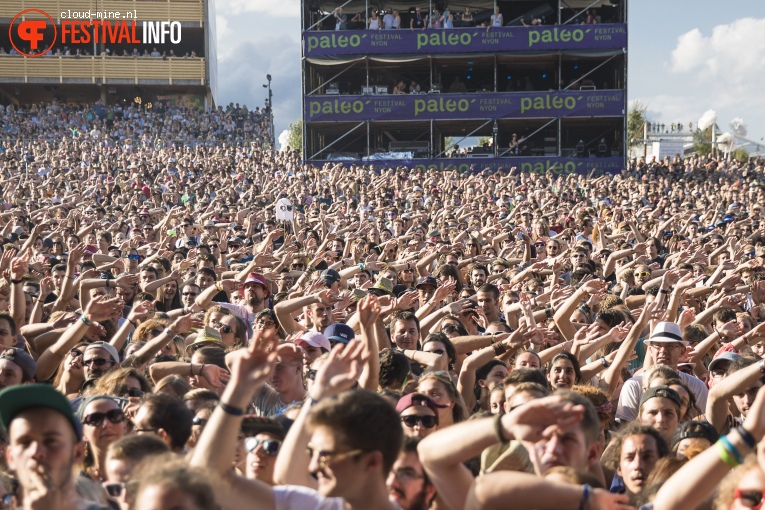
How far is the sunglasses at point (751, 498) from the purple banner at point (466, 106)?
→ 109 ft

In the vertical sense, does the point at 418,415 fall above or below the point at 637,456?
above

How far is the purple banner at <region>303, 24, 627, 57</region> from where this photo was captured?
35.9 m

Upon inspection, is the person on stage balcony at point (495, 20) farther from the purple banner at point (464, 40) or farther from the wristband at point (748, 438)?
the wristband at point (748, 438)

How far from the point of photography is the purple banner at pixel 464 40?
118 feet

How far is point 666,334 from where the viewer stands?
302 inches

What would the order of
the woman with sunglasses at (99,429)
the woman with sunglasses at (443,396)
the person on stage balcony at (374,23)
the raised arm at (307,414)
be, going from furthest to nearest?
the person on stage balcony at (374,23) < the woman with sunglasses at (443,396) < the woman with sunglasses at (99,429) < the raised arm at (307,414)

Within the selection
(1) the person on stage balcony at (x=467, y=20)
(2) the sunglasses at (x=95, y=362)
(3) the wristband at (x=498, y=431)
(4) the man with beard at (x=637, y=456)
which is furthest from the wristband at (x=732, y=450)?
(1) the person on stage balcony at (x=467, y=20)

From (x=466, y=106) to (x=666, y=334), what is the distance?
95.9 feet

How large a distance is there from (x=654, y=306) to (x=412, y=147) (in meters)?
29.1

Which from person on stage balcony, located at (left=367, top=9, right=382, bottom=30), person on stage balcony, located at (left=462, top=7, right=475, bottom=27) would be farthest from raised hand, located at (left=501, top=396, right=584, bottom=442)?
person on stage balcony, located at (left=462, top=7, right=475, bottom=27)

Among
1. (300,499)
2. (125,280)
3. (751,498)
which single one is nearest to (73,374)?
(300,499)

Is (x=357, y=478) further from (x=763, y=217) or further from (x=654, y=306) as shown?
(x=763, y=217)

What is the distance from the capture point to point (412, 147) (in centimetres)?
3747

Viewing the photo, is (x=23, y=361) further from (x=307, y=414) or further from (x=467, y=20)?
(x=467, y=20)
